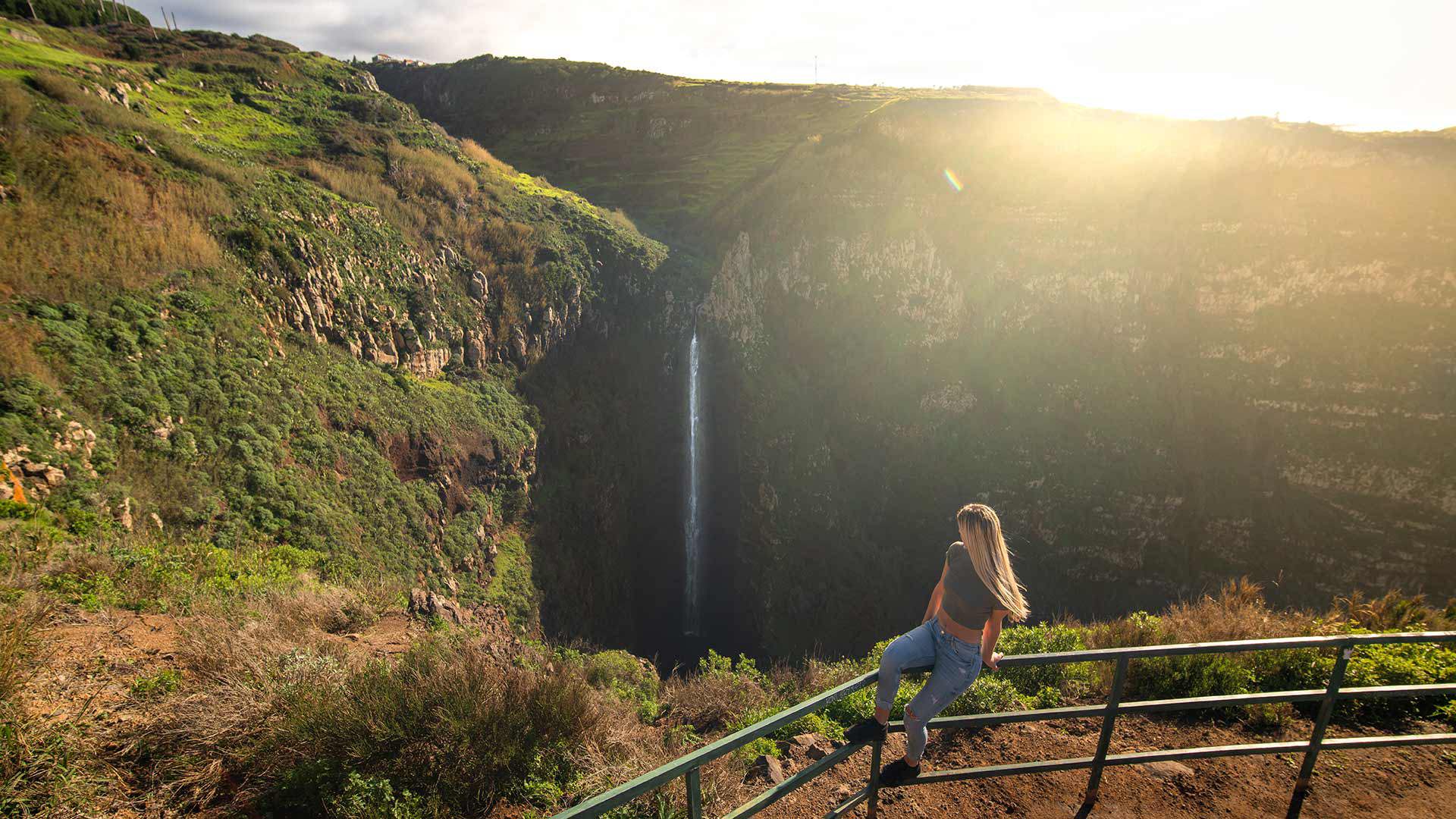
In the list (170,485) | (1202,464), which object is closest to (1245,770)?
(170,485)

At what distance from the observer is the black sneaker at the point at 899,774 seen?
3432mm

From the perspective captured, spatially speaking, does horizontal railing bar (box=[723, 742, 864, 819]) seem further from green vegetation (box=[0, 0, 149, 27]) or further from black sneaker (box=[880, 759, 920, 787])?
green vegetation (box=[0, 0, 149, 27])

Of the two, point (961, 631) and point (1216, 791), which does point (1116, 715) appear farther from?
point (1216, 791)

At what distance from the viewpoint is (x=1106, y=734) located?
141 inches

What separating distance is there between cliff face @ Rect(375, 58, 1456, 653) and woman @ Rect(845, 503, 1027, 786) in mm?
20311

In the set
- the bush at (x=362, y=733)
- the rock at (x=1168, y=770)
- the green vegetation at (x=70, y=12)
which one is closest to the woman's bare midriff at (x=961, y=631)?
the rock at (x=1168, y=770)

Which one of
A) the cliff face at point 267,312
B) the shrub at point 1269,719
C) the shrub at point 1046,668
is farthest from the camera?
the cliff face at point 267,312

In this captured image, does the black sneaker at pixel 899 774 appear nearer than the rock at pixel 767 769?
Yes

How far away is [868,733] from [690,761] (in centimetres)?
123

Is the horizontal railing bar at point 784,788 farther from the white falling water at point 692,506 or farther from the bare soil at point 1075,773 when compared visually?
the white falling water at point 692,506

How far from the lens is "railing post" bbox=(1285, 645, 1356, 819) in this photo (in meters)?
3.45

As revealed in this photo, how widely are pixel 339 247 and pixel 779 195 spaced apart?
17.7 m

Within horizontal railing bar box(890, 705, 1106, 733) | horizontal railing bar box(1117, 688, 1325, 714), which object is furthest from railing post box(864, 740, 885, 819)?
horizontal railing bar box(1117, 688, 1325, 714)

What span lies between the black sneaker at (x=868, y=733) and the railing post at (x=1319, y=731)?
8.48 ft
